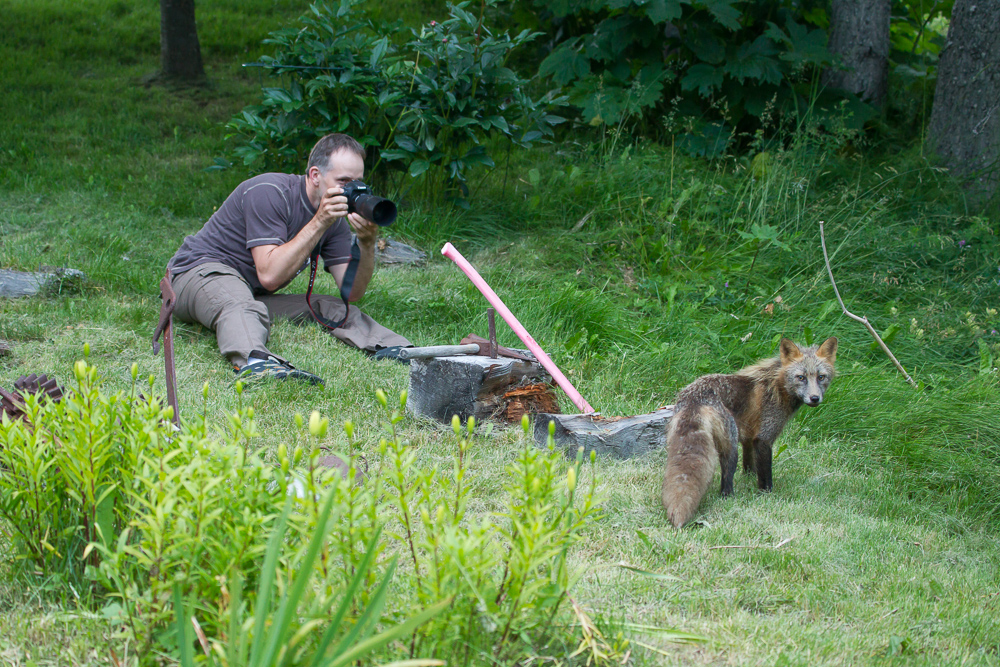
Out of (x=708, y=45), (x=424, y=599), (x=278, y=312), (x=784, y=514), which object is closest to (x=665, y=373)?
(x=784, y=514)

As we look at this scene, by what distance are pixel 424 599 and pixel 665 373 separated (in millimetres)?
3530

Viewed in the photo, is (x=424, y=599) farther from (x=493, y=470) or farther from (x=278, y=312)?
(x=278, y=312)

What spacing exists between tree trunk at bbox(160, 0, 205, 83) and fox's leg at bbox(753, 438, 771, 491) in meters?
10.5

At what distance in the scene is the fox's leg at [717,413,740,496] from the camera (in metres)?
3.33

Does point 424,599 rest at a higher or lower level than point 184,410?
higher

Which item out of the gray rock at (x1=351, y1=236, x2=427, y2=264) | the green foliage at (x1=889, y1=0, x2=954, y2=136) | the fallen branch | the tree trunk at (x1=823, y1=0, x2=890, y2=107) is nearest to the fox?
the fallen branch

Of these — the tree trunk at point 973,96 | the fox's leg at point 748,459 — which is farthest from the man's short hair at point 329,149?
the tree trunk at point 973,96

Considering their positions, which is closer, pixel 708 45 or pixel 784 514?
pixel 784 514

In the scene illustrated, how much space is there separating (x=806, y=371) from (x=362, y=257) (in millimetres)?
2925

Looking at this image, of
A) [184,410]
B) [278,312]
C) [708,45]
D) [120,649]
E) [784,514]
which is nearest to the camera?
[120,649]

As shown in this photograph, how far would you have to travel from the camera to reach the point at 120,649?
6.26 feet

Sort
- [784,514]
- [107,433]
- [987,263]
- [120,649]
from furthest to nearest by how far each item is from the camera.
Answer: [987,263] < [784,514] < [107,433] < [120,649]

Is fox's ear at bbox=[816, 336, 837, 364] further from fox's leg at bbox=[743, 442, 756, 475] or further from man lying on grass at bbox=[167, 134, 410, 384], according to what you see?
man lying on grass at bbox=[167, 134, 410, 384]

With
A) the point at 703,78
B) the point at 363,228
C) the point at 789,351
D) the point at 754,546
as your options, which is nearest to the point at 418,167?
the point at 363,228
